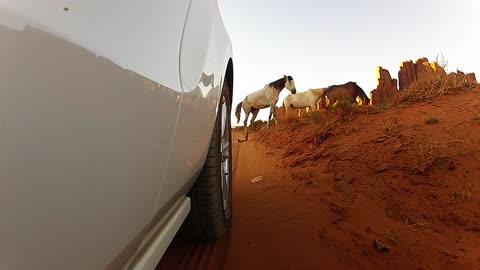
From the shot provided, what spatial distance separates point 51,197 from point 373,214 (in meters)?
3.30

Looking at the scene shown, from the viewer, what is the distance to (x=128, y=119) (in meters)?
0.85

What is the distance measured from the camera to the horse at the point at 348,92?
468 inches

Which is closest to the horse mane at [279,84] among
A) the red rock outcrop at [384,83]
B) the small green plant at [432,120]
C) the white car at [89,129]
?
the red rock outcrop at [384,83]

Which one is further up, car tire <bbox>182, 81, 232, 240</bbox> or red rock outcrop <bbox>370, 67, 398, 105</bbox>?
red rock outcrop <bbox>370, 67, 398, 105</bbox>

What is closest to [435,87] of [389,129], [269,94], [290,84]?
[389,129]

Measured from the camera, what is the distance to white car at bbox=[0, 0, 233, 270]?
54cm

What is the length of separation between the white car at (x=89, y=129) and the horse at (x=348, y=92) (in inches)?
438

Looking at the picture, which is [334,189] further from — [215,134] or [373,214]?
[215,134]

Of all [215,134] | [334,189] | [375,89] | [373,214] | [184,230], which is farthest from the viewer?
[375,89]

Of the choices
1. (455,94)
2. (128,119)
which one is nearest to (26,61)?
(128,119)

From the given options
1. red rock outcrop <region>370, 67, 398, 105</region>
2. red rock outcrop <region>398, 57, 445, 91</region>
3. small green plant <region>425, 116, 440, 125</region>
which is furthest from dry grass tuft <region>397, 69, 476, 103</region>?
red rock outcrop <region>398, 57, 445, 91</region>

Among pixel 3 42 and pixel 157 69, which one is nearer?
pixel 3 42

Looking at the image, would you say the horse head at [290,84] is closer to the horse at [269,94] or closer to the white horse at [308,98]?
the horse at [269,94]

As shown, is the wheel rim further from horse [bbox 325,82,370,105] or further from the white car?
horse [bbox 325,82,370,105]
